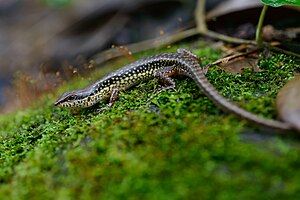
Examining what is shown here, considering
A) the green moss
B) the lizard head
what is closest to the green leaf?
the green moss

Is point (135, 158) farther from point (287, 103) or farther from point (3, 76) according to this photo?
point (3, 76)

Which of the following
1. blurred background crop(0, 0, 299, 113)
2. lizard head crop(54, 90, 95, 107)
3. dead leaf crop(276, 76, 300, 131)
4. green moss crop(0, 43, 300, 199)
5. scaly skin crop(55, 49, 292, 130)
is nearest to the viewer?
green moss crop(0, 43, 300, 199)

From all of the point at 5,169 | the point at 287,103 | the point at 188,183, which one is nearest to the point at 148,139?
the point at 188,183

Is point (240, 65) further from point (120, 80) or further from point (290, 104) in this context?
point (290, 104)

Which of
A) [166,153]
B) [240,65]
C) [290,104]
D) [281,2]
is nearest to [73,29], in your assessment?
[240,65]

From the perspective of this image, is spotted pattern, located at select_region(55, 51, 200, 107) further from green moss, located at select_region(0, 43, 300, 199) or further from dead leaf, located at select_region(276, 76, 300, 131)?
dead leaf, located at select_region(276, 76, 300, 131)

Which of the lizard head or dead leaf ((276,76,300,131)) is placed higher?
the lizard head
